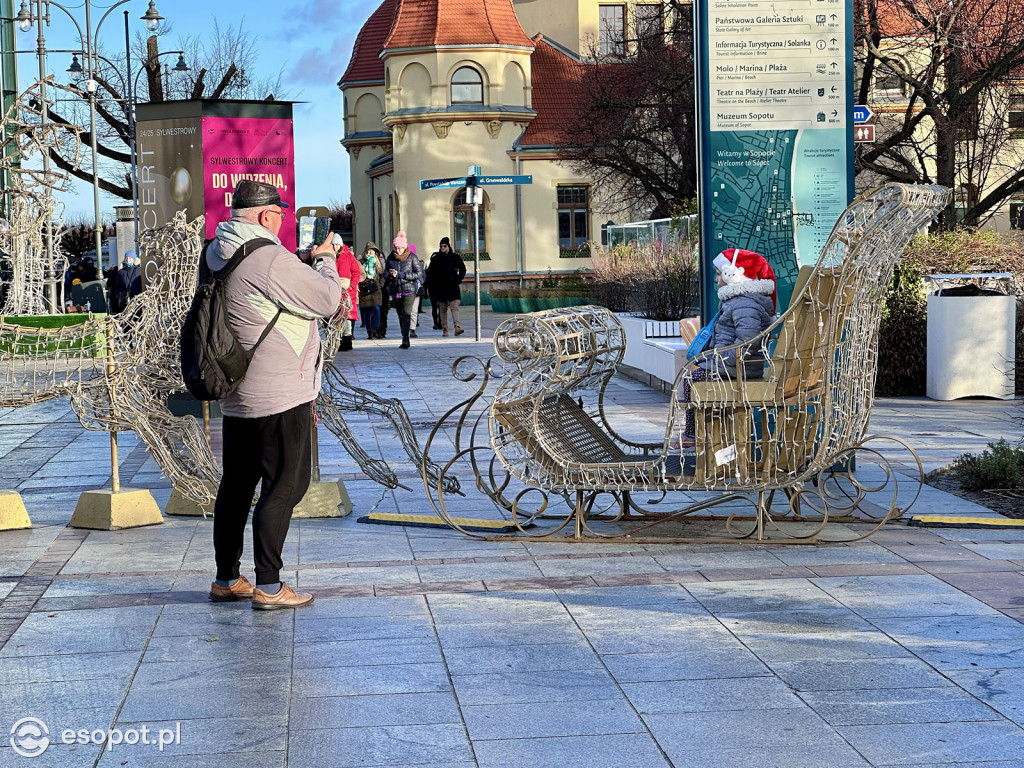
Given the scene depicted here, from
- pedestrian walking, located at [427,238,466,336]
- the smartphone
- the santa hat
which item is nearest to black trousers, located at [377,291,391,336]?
pedestrian walking, located at [427,238,466,336]

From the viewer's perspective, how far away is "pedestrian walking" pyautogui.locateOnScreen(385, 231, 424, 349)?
914 inches

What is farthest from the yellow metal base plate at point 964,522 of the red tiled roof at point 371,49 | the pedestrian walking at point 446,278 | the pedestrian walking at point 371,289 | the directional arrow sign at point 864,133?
the red tiled roof at point 371,49

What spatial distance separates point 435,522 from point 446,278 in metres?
18.3

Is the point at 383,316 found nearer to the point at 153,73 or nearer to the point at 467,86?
the point at 467,86

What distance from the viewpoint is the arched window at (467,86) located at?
45.7 meters

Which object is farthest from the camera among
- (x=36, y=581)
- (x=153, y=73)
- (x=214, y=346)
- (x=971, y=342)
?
(x=153, y=73)

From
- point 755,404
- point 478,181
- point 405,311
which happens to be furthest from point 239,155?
point 478,181

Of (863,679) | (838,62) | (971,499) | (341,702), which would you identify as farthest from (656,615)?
(838,62)

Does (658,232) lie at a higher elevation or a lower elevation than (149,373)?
higher

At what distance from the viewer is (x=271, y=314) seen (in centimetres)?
591

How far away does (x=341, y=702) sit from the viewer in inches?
185

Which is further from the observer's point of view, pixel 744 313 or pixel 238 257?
pixel 744 313

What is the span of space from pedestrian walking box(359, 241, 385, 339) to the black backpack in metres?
19.6

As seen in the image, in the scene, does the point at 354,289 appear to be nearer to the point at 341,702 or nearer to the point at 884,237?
the point at 884,237
